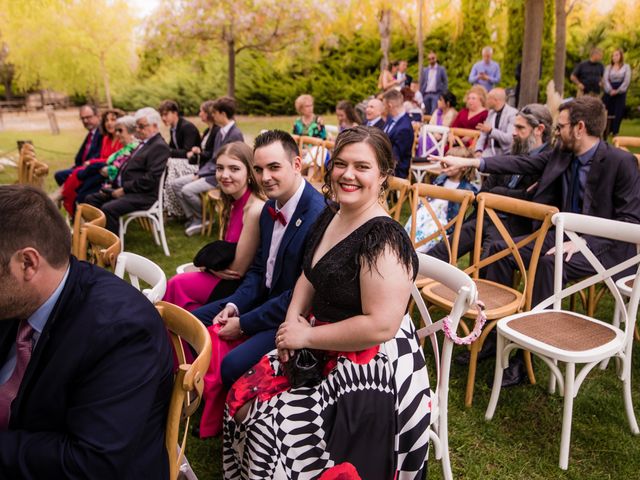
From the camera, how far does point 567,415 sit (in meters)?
2.52

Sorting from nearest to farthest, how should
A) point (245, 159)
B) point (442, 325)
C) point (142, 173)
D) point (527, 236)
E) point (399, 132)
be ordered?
point (442, 325)
point (527, 236)
point (245, 159)
point (142, 173)
point (399, 132)

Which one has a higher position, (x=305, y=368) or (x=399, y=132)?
(x=399, y=132)

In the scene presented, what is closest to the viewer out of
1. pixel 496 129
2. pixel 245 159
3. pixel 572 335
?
pixel 572 335

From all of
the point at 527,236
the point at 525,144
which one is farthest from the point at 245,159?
the point at 525,144

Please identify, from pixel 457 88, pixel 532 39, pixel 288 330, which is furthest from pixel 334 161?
pixel 457 88

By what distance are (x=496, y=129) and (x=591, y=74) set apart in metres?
8.03

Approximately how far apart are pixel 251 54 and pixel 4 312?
22.4 m

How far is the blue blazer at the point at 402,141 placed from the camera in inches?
249

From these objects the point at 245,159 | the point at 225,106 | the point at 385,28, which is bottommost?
the point at 245,159

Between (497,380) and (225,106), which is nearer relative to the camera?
(497,380)

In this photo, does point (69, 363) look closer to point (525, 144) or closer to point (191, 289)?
point (191, 289)

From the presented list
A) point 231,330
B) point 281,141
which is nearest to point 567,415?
point 231,330

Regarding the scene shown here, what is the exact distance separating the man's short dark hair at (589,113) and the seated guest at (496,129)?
2156mm

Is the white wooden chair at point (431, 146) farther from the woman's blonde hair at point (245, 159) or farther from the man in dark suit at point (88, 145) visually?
the man in dark suit at point (88, 145)
